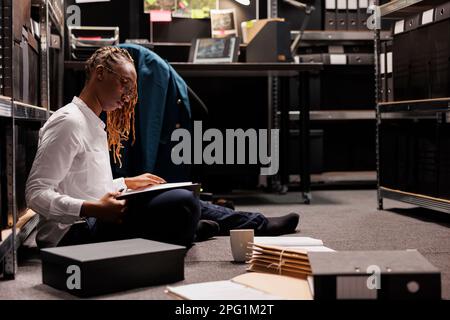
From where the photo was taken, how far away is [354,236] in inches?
95.2

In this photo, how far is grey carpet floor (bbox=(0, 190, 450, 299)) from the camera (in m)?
1.60

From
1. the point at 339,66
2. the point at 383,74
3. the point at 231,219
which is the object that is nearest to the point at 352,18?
the point at 339,66

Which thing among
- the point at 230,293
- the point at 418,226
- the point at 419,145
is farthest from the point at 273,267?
the point at 419,145

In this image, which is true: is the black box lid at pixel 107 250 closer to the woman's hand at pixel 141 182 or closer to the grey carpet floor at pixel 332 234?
the grey carpet floor at pixel 332 234

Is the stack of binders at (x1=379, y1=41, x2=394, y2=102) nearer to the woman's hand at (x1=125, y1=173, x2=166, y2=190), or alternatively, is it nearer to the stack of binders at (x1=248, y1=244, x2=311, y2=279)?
the woman's hand at (x1=125, y1=173, x2=166, y2=190)

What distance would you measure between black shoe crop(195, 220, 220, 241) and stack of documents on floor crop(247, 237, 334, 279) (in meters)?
0.48

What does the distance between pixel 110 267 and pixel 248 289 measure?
1.02 ft

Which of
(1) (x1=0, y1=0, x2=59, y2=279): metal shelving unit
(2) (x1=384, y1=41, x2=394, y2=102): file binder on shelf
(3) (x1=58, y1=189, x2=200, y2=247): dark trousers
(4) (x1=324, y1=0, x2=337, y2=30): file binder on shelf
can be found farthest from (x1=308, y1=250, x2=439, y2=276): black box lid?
(4) (x1=324, y1=0, x2=337, y2=30): file binder on shelf

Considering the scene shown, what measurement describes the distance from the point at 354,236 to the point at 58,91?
69.7 inches

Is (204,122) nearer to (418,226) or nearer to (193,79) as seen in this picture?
(193,79)

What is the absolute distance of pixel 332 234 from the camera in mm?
2465

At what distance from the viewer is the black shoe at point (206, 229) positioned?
7.55ft

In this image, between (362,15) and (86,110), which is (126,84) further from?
(362,15)

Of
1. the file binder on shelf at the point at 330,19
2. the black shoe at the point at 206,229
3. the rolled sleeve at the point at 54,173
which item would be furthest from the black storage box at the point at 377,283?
the file binder on shelf at the point at 330,19
